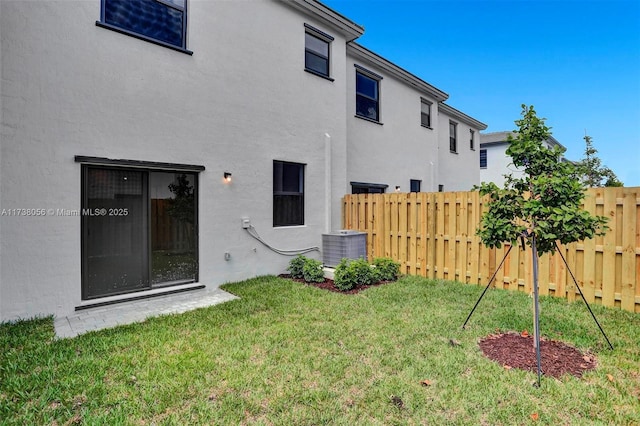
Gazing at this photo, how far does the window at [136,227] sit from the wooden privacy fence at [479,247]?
15.0ft

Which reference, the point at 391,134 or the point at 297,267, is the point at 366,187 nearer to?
the point at 391,134

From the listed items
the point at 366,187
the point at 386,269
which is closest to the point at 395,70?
the point at 366,187

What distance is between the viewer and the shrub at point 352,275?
21.2 ft

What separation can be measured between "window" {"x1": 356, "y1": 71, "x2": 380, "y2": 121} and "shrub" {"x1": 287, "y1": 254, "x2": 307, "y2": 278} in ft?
18.5

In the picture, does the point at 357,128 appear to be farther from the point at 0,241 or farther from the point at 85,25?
the point at 0,241

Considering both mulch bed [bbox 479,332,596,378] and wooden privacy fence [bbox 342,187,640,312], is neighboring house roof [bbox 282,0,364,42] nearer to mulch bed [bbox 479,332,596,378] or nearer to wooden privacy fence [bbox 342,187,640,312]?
wooden privacy fence [bbox 342,187,640,312]

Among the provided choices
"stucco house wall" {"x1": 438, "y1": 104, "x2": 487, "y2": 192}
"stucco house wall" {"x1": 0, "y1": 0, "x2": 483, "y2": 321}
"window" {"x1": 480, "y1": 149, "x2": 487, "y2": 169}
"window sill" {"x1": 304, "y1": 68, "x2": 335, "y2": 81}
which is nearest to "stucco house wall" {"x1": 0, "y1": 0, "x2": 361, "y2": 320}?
"stucco house wall" {"x1": 0, "y1": 0, "x2": 483, "y2": 321}

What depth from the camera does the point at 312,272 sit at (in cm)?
709

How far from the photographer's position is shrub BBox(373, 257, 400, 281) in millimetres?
7137

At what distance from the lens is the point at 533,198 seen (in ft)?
11.6

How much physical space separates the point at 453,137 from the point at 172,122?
14504 millimetres

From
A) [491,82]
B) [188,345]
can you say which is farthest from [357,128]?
[491,82]

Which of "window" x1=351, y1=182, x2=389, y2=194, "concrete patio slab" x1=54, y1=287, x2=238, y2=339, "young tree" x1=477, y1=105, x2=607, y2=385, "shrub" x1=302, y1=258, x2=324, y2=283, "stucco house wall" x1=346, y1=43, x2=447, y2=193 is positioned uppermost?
"stucco house wall" x1=346, y1=43, x2=447, y2=193

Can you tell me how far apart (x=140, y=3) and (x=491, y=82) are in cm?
2337
